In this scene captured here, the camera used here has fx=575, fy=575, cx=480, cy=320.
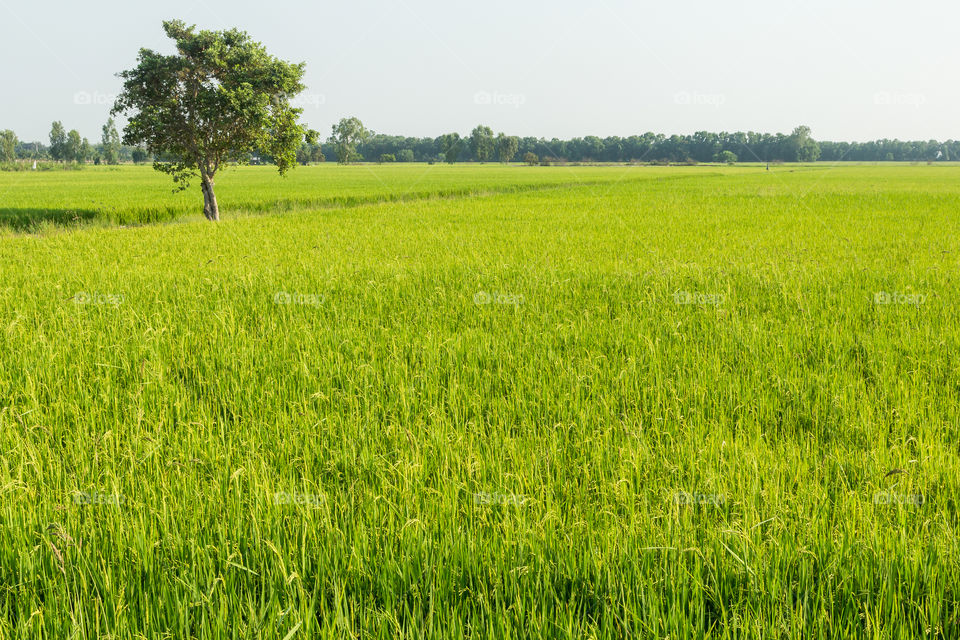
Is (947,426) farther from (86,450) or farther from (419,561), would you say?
(86,450)

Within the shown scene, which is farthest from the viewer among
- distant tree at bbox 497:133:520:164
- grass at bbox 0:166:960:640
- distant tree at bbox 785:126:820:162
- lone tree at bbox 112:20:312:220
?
distant tree at bbox 785:126:820:162

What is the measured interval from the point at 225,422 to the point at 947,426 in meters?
4.68

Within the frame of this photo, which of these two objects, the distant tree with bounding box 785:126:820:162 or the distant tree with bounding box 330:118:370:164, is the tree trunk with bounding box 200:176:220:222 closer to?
the distant tree with bounding box 330:118:370:164

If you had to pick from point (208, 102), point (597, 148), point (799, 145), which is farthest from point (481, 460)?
point (799, 145)

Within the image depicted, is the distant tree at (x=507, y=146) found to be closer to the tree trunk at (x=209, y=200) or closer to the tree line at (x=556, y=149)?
the tree line at (x=556, y=149)

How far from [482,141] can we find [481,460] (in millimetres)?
138009

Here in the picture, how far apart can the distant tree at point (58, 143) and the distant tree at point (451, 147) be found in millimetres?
82089

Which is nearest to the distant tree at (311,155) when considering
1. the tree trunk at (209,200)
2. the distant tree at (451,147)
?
the distant tree at (451,147)

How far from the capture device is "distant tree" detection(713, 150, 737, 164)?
141750 mm

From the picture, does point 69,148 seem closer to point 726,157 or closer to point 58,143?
point 58,143

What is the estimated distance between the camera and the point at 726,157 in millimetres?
143125

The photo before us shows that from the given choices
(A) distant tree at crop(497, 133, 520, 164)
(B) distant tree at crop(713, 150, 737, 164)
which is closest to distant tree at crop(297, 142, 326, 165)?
(A) distant tree at crop(497, 133, 520, 164)

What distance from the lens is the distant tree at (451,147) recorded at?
14138 centimetres

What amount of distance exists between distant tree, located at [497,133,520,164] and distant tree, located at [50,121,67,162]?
Answer: 92.8 m
